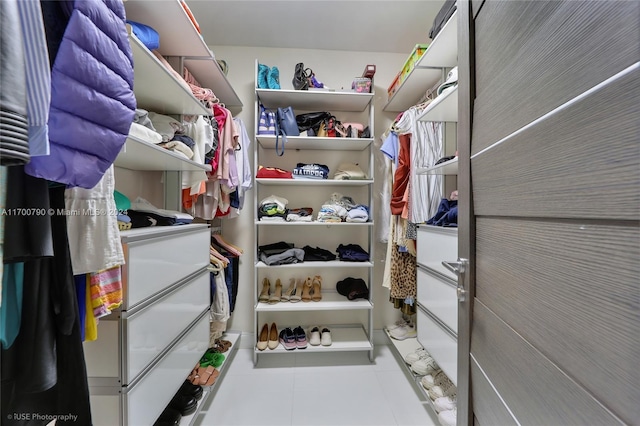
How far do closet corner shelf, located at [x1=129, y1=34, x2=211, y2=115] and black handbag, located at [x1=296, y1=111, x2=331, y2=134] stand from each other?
73 centimetres

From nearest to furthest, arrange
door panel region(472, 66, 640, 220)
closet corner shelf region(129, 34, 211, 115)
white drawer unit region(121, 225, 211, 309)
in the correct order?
door panel region(472, 66, 640, 220), white drawer unit region(121, 225, 211, 309), closet corner shelf region(129, 34, 211, 115)

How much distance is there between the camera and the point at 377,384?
63.4 inches

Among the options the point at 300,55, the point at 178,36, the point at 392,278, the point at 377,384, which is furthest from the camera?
the point at 300,55

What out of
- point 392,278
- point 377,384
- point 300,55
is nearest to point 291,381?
point 377,384

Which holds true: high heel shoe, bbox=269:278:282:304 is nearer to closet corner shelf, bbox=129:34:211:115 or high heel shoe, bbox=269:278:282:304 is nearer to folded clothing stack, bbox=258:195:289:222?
folded clothing stack, bbox=258:195:289:222

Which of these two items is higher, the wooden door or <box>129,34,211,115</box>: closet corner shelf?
<box>129,34,211,115</box>: closet corner shelf

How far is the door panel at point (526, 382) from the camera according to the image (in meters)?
0.34

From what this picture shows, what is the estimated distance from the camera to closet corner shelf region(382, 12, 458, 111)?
129 centimetres

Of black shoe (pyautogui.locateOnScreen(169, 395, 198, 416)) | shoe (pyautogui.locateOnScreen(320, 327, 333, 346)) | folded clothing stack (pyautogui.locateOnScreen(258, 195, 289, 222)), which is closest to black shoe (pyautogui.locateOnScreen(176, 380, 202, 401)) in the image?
black shoe (pyautogui.locateOnScreen(169, 395, 198, 416))

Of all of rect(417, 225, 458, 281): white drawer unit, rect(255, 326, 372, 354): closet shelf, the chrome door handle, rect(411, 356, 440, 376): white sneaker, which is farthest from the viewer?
rect(255, 326, 372, 354): closet shelf

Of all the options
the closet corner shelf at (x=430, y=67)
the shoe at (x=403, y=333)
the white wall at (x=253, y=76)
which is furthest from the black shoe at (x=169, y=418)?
the closet corner shelf at (x=430, y=67)

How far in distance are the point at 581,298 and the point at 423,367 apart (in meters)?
1.47

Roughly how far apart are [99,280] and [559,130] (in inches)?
43.1

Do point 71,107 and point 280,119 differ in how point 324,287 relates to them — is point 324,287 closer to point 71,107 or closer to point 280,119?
point 280,119
